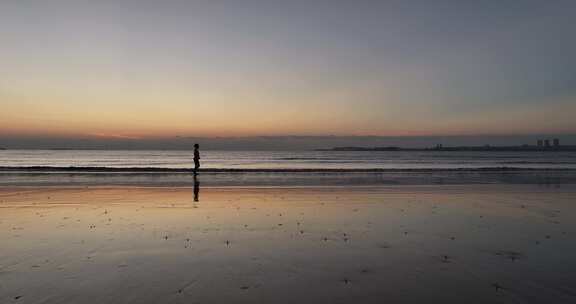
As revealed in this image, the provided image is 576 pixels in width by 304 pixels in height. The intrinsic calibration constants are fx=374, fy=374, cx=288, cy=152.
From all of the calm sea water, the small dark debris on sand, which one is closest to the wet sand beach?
the small dark debris on sand

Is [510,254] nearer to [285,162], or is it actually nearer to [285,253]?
[285,253]

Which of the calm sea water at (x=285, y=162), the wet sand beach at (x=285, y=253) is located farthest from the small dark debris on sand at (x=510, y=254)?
the calm sea water at (x=285, y=162)

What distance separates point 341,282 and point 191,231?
528 centimetres

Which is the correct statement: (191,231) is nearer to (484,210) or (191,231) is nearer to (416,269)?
(416,269)

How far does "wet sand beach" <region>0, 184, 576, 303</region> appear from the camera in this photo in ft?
19.1

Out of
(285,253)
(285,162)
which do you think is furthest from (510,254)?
(285,162)

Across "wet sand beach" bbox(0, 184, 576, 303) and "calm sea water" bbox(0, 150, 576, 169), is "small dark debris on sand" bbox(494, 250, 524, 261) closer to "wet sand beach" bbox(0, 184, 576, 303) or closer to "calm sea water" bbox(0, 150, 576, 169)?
"wet sand beach" bbox(0, 184, 576, 303)

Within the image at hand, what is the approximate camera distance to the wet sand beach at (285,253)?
5.81m

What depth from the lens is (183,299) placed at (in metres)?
→ 5.51

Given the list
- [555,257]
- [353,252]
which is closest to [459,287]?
[353,252]

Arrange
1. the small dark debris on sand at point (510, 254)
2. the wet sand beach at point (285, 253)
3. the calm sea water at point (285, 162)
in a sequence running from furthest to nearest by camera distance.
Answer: the calm sea water at point (285, 162), the small dark debris on sand at point (510, 254), the wet sand beach at point (285, 253)

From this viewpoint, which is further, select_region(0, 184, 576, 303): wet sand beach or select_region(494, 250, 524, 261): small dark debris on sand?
select_region(494, 250, 524, 261): small dark debris on sand

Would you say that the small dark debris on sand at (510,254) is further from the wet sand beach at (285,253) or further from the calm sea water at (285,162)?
the calm sea water at (285,162)

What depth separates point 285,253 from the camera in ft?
26.5
